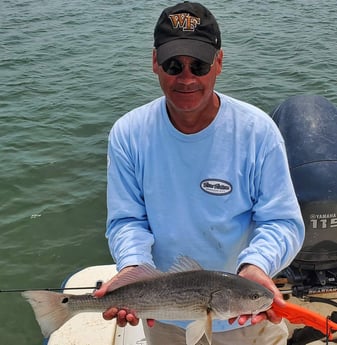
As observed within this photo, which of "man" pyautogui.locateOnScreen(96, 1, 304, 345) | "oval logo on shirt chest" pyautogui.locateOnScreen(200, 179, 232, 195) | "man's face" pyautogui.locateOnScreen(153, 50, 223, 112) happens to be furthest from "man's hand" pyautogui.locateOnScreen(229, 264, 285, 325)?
"man's face" pyautogui.locateOnScreen(153, 50, 223, 112)

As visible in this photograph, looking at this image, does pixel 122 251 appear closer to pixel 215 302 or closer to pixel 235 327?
pixel 215 302

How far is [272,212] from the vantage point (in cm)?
293

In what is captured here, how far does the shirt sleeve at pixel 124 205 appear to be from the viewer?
3070 millimetres

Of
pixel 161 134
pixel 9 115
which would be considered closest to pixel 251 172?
pixel 161 134

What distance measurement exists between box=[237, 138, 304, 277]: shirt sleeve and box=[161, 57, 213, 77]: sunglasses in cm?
58

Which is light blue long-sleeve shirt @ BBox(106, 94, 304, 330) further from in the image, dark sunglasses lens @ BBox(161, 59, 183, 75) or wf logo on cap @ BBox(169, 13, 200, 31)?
wf logo on cap @ BBox(169, 13, 200, 31)

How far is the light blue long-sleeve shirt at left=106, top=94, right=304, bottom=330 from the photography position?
2930 mm

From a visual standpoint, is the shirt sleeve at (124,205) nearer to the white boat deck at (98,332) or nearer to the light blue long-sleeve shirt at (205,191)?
the light blue long-sleeve shirt at (205,191)

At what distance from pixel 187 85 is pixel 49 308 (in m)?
1.52

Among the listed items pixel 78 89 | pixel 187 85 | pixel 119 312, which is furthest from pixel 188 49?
pixel 78 89

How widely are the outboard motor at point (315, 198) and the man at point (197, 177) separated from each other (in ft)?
4.42

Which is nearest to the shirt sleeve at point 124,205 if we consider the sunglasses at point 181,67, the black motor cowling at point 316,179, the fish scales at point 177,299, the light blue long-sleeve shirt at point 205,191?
the light blue long-sleeve shirt at point 205,191

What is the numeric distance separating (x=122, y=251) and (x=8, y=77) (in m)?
10.3

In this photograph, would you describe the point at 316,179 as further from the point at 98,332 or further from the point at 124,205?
the point at 98,332
